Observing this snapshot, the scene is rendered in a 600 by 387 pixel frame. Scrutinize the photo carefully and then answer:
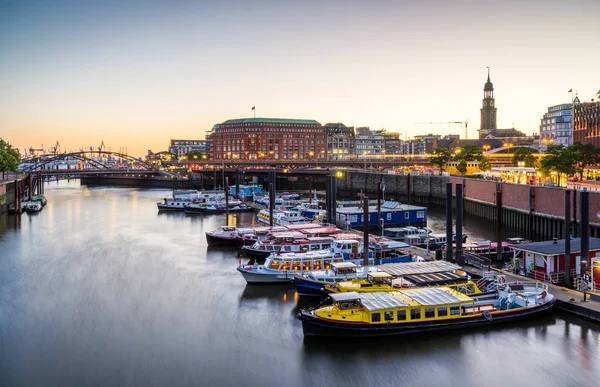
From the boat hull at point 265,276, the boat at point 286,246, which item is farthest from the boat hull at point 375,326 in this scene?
the boat at point 286,246

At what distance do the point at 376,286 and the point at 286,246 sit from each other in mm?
11557

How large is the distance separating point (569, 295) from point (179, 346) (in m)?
18.5

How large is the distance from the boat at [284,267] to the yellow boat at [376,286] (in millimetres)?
4303

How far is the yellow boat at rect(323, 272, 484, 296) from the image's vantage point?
2409 cm

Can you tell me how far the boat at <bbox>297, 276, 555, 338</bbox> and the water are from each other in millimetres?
526

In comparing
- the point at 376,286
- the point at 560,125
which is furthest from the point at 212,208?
the point at 560,125

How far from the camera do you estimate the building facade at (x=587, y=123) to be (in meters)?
81.2

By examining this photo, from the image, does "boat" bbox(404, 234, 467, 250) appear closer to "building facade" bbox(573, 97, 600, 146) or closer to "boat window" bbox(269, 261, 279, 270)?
"boat window" bbox(269, 261, 279, 270)

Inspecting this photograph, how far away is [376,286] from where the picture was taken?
24.4m

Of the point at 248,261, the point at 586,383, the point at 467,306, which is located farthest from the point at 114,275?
the point at 586,383

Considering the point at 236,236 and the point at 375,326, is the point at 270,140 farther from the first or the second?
the point at 375,326

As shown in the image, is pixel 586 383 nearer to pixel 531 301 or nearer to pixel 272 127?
pixel 531 301

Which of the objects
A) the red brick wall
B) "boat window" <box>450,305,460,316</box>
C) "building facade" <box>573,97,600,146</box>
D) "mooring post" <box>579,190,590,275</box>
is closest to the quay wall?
the red brick wall

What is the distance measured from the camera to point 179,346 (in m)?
22.2
